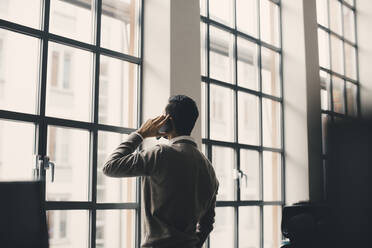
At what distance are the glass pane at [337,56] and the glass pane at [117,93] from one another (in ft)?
14.2

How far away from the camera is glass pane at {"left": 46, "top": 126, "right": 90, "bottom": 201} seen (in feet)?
10.1

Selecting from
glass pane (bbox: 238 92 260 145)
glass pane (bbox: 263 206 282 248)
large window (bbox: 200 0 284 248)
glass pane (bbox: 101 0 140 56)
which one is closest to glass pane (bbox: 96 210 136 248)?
large window (bbox: 200 0 284 248)

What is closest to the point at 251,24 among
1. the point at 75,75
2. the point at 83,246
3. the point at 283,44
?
the point at 283,44

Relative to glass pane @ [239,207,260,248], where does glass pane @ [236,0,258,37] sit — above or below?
above

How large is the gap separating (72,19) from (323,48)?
15.3ft

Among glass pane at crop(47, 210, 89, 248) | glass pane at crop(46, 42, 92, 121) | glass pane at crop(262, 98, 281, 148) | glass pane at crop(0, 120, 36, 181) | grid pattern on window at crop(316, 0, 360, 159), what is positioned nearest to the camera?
glass pane at crop(0, 120, 36, 181)

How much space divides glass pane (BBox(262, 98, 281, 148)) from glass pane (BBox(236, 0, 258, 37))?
0.84 m

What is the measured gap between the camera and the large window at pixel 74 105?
2.94 meters

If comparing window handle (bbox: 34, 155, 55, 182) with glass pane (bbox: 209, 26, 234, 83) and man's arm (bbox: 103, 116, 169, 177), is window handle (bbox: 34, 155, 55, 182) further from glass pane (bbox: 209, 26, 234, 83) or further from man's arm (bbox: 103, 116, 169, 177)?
glass pane (bbox: 209, 26, 234, 83)

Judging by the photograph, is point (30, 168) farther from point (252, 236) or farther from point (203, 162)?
point (252, 236)

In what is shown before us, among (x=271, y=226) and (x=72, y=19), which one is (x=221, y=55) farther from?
(x=271, y=226)

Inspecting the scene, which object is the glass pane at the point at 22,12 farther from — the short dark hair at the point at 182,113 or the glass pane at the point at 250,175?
the glass pane at the point at 250,175

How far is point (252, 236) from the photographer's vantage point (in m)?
5.24

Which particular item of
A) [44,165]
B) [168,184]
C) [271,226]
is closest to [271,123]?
[271,226]
